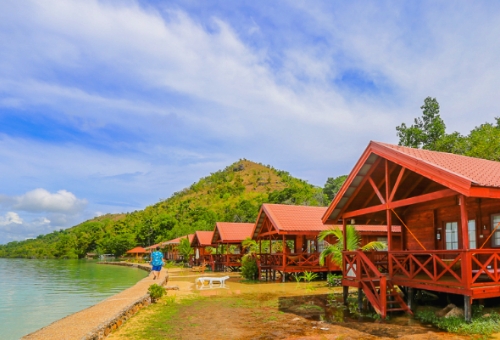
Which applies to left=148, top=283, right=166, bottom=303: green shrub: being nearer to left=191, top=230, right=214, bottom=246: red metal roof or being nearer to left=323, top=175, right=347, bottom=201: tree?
left=191, top=230, right=214, bottom=246: red metal roof

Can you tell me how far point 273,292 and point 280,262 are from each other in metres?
5.50

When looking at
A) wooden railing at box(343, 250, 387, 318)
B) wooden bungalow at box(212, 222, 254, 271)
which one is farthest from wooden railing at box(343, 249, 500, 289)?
wooden bungalow at box(212, 222, 254, 271)

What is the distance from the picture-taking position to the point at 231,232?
3162 centimetres

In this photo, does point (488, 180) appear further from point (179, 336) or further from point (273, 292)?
point (273, 292)

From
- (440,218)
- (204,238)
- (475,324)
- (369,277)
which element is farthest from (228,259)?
(475,324)

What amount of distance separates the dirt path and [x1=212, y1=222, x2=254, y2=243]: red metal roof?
15.7 meters

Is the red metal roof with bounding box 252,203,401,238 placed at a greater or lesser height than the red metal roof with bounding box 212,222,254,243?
greater

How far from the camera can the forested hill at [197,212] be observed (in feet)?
222

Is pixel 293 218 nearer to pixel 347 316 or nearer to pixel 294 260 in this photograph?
pixel 294 260

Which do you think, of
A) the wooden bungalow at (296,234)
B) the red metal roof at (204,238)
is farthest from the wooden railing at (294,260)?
the red metal roof at (204,238)

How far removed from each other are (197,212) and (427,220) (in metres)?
69.0

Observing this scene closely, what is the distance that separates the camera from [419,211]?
1454 centimetres

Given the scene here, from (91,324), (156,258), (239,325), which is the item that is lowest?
(239,325)

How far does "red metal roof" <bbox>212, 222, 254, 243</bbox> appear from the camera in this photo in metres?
30.8
